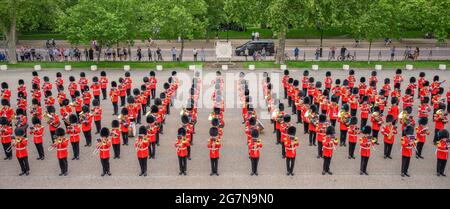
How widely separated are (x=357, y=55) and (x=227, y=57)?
42.9 feet

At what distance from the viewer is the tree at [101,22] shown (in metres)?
31.3

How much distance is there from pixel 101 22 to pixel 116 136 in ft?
63.3

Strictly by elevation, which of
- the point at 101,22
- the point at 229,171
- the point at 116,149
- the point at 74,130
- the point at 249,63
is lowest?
the point at 229,171

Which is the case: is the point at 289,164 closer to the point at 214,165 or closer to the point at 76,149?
the point at 214,165

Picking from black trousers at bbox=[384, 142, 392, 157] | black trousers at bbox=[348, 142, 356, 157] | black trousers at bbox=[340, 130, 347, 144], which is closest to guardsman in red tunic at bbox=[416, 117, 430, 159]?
black trousers at bbox=[384, 142, 392, 157]

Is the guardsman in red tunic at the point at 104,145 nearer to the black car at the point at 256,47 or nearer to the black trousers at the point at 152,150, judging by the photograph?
the black trousers at the point at 152,150

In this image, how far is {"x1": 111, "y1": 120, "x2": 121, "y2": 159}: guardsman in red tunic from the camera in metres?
14.2

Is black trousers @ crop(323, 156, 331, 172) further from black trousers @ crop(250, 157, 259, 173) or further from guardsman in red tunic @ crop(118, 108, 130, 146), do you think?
guardsman in red tunic @ crop(118, 108, 130, 146)

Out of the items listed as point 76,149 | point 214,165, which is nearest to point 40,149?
point 76,149

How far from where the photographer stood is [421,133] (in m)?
14.4

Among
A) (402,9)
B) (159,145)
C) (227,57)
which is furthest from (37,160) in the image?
(402,9)

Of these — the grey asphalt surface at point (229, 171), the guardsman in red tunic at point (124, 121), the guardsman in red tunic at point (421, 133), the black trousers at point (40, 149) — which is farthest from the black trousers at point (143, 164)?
the guardsman in red tunic at point (421, 133)

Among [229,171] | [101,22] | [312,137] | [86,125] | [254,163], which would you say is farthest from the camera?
[101,22]

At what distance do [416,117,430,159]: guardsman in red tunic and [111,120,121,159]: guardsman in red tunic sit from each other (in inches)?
383
